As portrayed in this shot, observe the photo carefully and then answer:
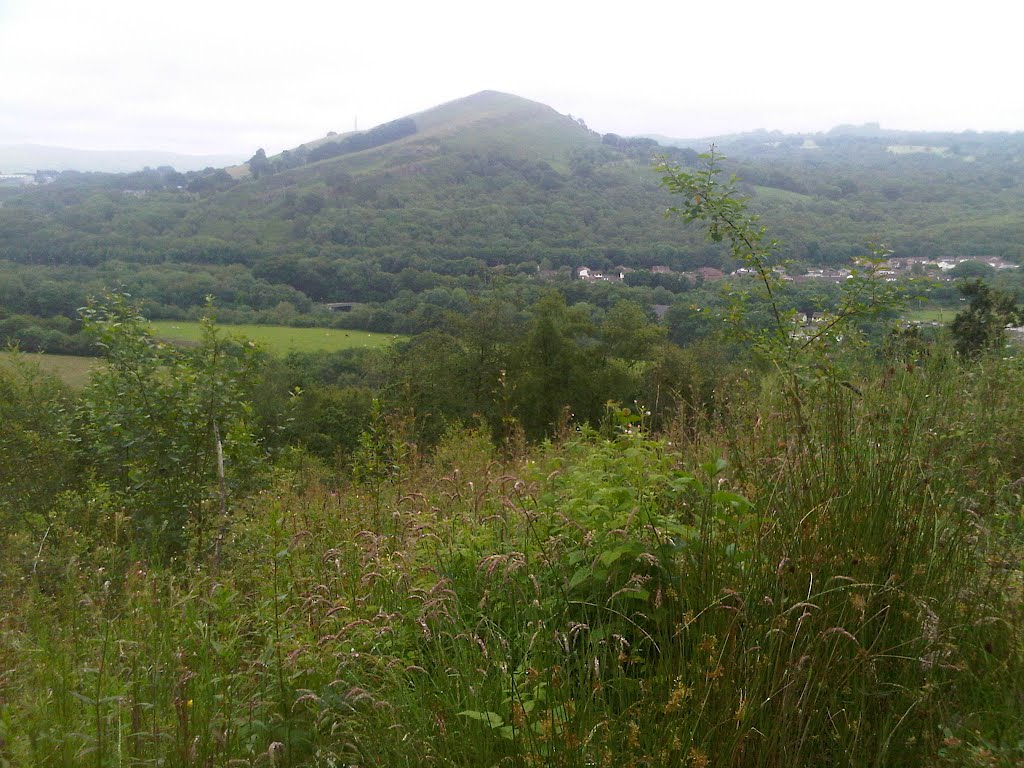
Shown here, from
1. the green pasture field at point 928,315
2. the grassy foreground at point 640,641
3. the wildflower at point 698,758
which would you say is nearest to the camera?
the wildflower at point 698,758

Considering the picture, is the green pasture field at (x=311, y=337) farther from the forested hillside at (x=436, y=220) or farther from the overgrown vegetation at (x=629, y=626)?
the overgrown vegetation at (x=629, y=626)

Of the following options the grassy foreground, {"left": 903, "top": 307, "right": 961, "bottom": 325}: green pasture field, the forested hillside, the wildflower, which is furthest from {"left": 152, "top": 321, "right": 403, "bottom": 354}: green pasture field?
the wildflower

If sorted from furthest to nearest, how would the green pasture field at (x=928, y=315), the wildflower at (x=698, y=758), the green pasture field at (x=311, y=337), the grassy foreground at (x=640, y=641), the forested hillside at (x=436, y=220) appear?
the forested hillside at (x=436, y=220), the green pasture field at (x=311, y=337), the green pasture field at (x=928, y=315), the grassy foreground at (x=640, y=641), the wildflower at (x=698, y=758)

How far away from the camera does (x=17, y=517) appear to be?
8.20 metres

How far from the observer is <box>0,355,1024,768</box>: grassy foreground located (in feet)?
→ 5.66

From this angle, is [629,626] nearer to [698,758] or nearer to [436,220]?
[698,758]

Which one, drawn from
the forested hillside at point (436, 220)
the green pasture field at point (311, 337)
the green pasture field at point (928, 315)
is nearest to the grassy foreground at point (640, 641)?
the green pasture field at point (928, 315)

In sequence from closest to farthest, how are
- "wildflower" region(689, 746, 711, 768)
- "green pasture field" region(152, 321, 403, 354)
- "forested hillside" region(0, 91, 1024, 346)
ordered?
"wildflower" region(689, 746, 711, 768), "green pasture field" region(152, 321, 403, 354), "forested hillside" region(0, 91, 1024, 346)

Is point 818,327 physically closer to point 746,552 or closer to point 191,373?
point 746,552

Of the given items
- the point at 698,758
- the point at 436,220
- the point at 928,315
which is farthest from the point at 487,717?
the point at 436,220

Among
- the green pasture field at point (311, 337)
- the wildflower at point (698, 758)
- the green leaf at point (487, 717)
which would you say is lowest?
the green pasture field at point (311, 337)

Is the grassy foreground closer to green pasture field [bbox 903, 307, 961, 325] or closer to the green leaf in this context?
the green leaf

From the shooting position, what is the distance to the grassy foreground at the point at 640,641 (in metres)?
1.73

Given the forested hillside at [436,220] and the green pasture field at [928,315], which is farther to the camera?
the forested hillside at [436,220]
